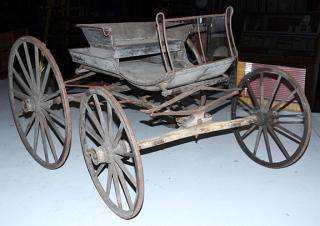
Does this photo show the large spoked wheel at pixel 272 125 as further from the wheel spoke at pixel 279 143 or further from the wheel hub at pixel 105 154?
the wheel hub at pixel 105 154

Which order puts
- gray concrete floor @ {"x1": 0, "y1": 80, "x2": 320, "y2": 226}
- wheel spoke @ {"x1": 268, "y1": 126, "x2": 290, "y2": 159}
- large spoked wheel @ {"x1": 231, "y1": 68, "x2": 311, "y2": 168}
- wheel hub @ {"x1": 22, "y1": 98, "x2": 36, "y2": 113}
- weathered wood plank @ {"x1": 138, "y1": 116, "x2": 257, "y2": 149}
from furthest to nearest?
wheel hub @ {"x1": 22, "y1": 98, "x2": 36, "y2": 113} → wheel spoke @ {"x1": 268, "y1": 126, "x2": 290, "y2": 159} → large spoked wheel @ {"x1": 231, "y1": 68, "x2": 311, "y2": 168} → gray concrete floor @ {"x1": 0, "y1": 80, "x2": 320, "y2": 226} → weathered wood plank @ {"x1": 138, "y1": 116, "x2": 257, "y2": 149}

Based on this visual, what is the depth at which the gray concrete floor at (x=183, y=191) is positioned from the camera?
2494 mm

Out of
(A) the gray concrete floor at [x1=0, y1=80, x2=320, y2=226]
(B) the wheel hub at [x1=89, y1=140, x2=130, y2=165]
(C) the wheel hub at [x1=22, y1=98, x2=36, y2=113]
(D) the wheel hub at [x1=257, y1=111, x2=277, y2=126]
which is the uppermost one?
(C) the wheel hub at [x1=22, y1=98, x2=36, y2=113]

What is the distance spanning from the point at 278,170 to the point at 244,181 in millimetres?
349

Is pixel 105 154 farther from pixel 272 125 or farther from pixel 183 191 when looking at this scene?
pixel 272 125

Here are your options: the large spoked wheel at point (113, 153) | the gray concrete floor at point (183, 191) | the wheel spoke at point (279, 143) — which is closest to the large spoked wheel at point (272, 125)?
the wheel spoke at point (279, 143)

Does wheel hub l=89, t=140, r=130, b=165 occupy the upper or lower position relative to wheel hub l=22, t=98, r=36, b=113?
lower

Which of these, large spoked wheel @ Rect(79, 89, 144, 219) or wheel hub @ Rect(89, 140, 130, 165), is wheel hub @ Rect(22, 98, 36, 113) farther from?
wheel hub @ Rect(89, 140, 130, 165)

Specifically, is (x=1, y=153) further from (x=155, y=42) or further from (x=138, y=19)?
(x=138, y=19)

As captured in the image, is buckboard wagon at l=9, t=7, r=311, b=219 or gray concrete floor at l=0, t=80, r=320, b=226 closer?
buckboard wagon at l=9, t=7, r=311, b=219

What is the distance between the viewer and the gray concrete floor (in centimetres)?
249

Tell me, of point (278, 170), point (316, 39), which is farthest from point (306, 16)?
point (278, 170)

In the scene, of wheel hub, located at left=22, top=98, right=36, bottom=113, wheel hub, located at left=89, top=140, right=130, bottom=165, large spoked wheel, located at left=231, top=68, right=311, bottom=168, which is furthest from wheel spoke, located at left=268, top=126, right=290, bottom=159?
wheel hub, located at left=22, top=98, right=36, bottom=113

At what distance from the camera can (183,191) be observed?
2818 millimetres
